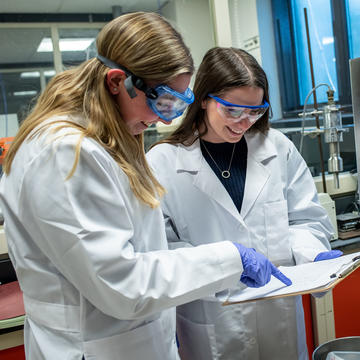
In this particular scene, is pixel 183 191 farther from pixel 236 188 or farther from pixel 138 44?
pixel 138 44

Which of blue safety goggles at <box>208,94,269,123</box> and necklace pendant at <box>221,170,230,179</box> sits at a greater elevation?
blue safety goggles at <box>208,94,269,123</box>

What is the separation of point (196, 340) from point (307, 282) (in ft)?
1.61

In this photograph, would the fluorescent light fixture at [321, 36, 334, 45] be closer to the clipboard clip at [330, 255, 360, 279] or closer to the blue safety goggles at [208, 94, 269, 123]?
the blue safety goggles at [208, 94, 269, 123]

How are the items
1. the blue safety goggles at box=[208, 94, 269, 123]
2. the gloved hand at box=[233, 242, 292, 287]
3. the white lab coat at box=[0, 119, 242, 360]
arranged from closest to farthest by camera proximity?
the white lab coat at box=[0, 119, 242, 360] < the gloved hand at box=[233, 242, 292, 287] < the blue safety goggles at box=[208, 94, 269, 123]

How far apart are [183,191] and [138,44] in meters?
0.61

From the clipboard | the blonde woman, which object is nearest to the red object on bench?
the blonde woman

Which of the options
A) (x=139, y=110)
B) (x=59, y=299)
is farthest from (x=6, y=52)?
(x=59, y=299)

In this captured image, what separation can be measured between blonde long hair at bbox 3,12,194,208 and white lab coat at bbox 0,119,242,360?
1.5 inches

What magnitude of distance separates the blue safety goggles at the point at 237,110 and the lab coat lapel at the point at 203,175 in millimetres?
187

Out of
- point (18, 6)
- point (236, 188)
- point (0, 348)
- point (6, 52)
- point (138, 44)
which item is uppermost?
point (18, 6)

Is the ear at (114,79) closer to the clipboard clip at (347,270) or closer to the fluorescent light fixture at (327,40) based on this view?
the clipboard clip at (347,270)

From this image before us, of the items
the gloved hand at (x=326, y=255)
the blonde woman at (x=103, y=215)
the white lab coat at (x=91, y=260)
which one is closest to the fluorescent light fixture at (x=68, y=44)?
the blonde woman at (x=103, y=215)

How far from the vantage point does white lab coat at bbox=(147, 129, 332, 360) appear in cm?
130

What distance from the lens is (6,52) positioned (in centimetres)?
Answer: 199
